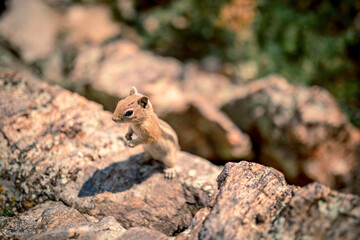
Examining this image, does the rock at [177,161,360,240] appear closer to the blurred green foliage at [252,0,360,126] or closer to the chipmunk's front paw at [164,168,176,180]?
the chipmunk's front paw at [164,168,176,180]

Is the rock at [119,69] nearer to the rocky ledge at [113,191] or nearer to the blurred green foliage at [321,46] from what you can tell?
the rocky ledge at [113,191]

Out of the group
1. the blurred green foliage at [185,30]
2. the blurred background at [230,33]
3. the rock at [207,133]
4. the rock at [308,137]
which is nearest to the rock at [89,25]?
the blurred background at [230,33]

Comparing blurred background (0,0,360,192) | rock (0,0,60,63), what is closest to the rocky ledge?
blurred background (0,0,360,192)

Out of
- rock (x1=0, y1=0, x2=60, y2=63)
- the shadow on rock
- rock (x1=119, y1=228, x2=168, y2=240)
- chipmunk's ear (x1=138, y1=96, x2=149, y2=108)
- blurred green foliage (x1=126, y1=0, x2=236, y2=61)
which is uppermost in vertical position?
blurred green foliage (x1=126, y1=0, x2=236, y2=61)

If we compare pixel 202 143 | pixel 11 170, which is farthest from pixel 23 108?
pixel 202 143

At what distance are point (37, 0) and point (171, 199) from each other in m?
10.3

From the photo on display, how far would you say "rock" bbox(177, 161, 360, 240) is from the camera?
2.18m

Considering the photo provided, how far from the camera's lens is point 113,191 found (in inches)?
138

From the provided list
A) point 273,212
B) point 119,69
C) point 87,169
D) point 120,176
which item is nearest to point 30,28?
point 119,69

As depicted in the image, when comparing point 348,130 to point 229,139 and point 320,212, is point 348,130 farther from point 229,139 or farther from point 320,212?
point 320,212

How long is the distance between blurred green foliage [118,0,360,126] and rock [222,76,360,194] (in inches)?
54.5

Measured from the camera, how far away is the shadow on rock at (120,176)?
3.48 m

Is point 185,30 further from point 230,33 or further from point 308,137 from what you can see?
point 308,137

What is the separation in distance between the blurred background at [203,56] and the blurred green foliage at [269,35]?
31 mm
